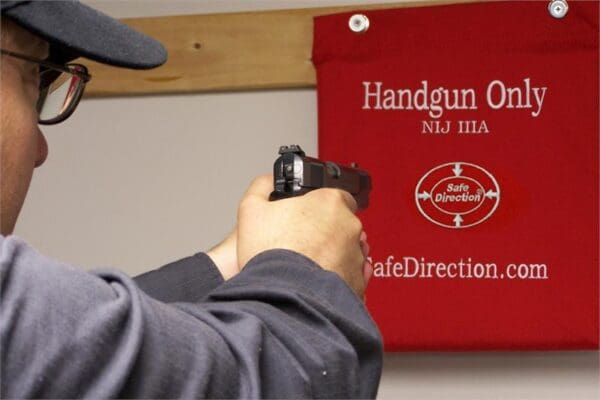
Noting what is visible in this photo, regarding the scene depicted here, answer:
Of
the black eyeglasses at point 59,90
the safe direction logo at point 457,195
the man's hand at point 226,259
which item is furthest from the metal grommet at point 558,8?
the black eyeglasses at point 59,90

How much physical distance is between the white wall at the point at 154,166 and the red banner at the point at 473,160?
0.10 metres

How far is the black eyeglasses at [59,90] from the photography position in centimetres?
58

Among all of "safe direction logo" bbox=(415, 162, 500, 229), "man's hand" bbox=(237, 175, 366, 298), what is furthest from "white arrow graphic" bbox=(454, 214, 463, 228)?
"man's hand" bbox=(237, 175, 366, 298)

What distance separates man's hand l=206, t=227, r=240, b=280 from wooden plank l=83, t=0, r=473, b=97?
610mm

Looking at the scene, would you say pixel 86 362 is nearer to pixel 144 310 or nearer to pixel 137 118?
pixel 144 310

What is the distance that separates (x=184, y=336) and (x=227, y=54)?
0.98 metres

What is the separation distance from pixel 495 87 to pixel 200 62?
0.43 metres

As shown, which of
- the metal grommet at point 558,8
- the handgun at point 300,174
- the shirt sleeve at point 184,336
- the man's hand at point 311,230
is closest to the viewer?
the shirt sleeve at point 184,336

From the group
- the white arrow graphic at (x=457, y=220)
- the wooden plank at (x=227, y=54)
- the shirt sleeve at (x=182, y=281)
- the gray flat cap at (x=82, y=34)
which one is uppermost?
the wooden plank at (x=227, y=54)

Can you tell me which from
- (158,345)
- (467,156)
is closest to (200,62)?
(467,156)

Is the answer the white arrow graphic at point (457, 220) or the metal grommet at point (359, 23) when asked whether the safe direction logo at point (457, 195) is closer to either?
the white arrow graphic at point (457, 220)

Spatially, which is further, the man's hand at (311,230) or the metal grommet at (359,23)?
the metal grommet at (359,23)

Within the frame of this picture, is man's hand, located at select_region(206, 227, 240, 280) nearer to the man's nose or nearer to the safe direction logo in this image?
the man's nose

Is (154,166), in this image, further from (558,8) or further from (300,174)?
(300,174)
